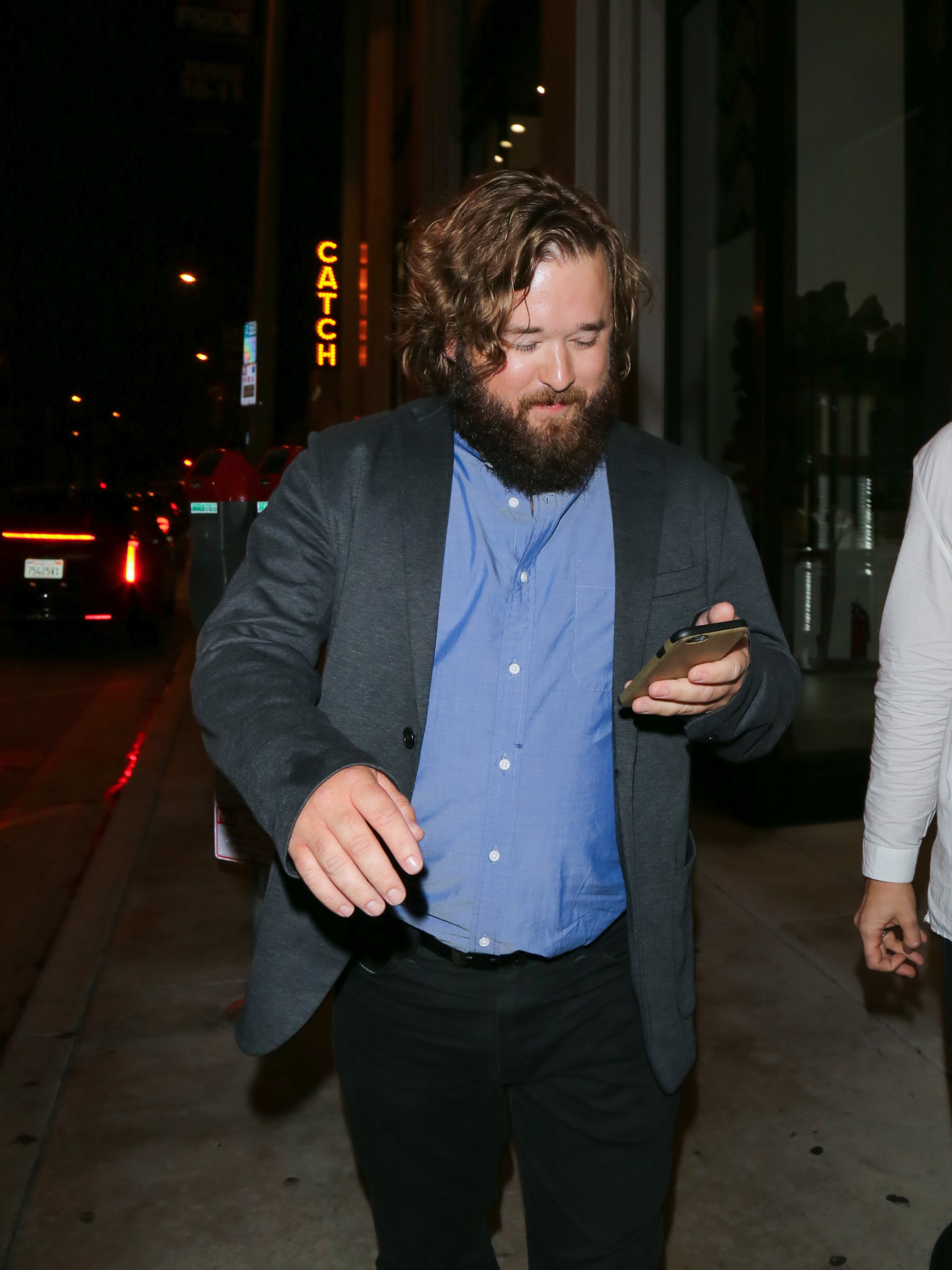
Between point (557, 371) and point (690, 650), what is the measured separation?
58cm

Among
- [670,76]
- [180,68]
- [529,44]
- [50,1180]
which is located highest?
[180,68]

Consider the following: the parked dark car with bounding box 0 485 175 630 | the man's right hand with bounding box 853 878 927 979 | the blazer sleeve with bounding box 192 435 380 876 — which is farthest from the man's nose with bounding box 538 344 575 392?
the parked dark car with bounding box 0 485 175 630

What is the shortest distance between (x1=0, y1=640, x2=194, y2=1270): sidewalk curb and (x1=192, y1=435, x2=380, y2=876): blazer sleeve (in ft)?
6.05

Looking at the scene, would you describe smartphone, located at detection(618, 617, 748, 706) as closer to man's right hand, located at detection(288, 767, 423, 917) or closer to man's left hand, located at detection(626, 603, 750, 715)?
man's left hand, located at detection(626, 603, 750, 715)

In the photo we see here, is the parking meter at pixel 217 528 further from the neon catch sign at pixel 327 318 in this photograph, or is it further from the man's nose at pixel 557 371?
the neon catch sign at pixel 327 318

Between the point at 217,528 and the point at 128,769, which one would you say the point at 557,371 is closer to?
the point at 217,528

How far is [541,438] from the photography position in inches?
71.6

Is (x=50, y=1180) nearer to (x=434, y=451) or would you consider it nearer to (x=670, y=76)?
(x=434, y=451)

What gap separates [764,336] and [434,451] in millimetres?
4258

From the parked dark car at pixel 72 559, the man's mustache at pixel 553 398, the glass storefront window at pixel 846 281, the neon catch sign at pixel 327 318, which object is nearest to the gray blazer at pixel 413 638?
the man's mustache at pixel 553 398

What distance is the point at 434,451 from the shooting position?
74.2 inches

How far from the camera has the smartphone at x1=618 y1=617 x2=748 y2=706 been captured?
1.47 m

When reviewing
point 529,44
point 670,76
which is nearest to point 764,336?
point 670,76

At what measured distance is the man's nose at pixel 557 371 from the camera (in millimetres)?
1813
